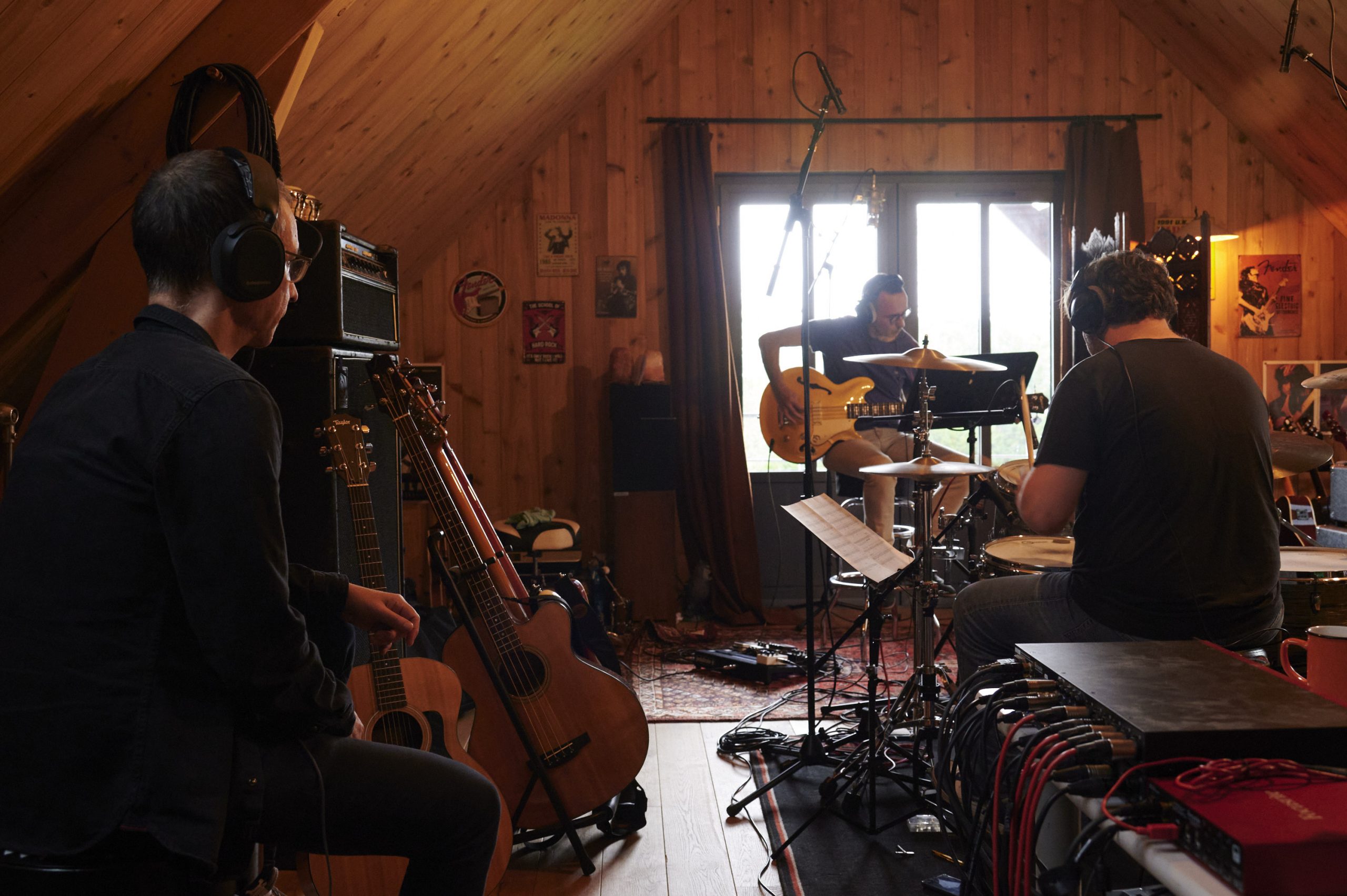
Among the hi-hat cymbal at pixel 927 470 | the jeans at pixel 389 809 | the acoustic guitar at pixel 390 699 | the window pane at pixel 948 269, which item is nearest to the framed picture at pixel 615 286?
the window pane at pixel 948 269

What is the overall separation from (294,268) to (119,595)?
574 mm

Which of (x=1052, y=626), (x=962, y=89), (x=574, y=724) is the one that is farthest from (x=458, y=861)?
(x=962, y=89)

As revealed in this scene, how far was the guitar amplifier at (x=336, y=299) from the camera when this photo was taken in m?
2.42

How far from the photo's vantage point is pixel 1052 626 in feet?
6.97

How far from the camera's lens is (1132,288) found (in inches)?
81.6

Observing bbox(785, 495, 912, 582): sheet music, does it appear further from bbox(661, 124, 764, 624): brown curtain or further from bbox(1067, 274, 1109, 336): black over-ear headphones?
bbox(661, 124, 764, 624): brown curtain

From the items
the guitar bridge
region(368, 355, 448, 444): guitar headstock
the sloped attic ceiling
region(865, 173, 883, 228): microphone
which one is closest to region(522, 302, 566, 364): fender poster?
region(865, 173, 883, 228): microphone

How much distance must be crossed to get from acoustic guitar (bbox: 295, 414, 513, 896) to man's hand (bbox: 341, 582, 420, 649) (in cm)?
49

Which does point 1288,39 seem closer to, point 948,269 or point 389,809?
point 948,269

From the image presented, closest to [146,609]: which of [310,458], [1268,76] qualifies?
[310,458]

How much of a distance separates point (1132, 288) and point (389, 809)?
1716 millimetres

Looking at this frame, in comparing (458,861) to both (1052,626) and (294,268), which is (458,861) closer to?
(294,268)

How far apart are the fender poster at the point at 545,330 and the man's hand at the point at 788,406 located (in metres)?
1.32

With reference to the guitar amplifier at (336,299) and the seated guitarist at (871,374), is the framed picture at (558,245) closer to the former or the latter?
the seated guitarist at (871,374)
